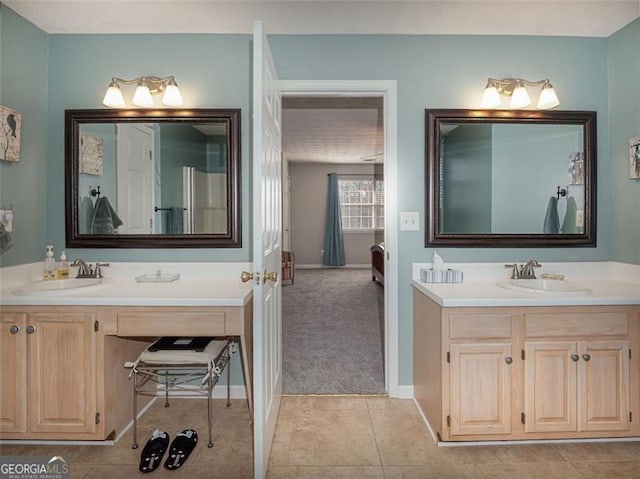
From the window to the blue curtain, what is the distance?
0.27m

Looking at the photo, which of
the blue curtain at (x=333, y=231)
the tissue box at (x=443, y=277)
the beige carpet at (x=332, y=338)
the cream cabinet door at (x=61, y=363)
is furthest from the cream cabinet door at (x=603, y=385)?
the blue curtain at (x=333, y=231)

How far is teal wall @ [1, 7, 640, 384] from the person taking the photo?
247cm

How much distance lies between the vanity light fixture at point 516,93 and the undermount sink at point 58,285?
105 inches

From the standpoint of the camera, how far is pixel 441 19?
2303 millimetres

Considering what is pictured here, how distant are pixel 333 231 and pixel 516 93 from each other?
6.30 metres

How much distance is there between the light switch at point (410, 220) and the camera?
2525 mm

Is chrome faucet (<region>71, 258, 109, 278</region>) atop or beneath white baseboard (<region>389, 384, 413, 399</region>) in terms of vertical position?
atop

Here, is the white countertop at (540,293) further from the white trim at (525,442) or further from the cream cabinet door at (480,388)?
the white trim at (525,442)

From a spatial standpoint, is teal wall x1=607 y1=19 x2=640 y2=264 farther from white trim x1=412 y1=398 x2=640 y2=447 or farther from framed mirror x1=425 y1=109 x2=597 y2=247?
white trim x1=412 y1=398 x2=640 y2=447

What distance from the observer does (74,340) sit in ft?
6.40

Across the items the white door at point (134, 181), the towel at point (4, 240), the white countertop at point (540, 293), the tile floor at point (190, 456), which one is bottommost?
the tile floor at point (190, 456)

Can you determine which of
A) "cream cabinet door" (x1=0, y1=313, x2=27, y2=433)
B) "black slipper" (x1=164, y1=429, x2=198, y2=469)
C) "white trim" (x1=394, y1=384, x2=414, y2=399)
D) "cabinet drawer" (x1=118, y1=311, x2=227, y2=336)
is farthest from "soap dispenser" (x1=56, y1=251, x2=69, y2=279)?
"white trim" (x1=394, y1=384, x2=414, y2=399)

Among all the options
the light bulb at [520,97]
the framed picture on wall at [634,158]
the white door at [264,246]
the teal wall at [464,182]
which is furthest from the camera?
the teal wall at [464,182]

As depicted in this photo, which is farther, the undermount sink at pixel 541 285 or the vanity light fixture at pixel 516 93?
the vanity light fixture at pixel 516 93
